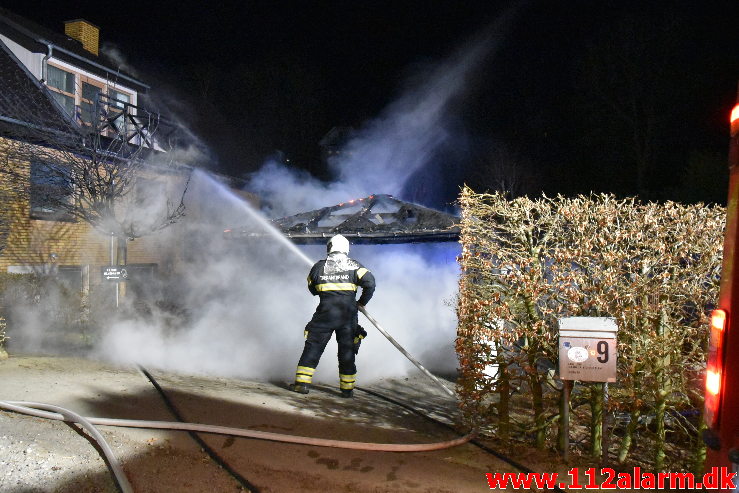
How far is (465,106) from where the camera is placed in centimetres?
3100

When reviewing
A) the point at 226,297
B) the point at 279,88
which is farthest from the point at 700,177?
the point at 279,88

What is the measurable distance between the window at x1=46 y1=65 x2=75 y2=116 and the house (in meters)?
0.02

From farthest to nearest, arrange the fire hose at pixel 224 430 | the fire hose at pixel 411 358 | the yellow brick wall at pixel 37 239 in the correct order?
the yellow brick wall at pixel 37 239, the fire hose at pixel 411 358, the fire hose at pixel 224 430

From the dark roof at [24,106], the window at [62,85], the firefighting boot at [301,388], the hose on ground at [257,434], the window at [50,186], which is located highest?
the window at [62,85]

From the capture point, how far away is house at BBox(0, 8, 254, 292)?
10.2m

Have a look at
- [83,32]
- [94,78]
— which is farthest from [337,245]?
[83,32]

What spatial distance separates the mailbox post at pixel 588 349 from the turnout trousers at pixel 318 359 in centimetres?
292

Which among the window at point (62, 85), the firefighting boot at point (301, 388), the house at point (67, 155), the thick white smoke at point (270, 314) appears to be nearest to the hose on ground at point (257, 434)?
the thick white smoke at point (270, 314)

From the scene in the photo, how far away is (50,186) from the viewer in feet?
35.0

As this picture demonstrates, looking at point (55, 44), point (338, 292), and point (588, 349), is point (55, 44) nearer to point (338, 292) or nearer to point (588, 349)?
point (338, 292)

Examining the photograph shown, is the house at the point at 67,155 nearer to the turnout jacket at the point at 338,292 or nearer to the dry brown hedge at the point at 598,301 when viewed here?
the turnout jacket at the point at 338,292

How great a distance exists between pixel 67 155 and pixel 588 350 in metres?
9.55

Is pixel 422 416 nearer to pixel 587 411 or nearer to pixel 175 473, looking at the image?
pixel 587 411

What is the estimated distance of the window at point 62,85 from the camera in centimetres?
1328
